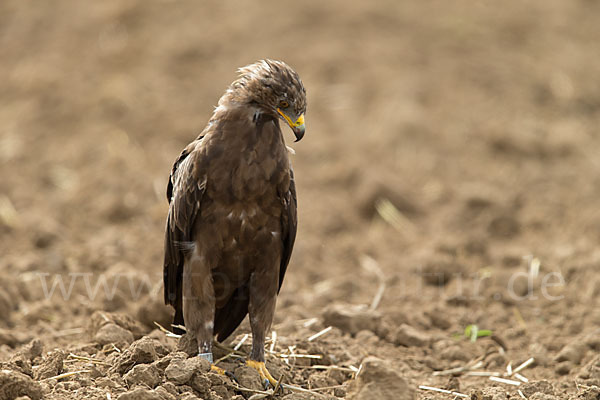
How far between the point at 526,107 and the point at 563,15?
3.90 m

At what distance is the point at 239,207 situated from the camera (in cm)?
496

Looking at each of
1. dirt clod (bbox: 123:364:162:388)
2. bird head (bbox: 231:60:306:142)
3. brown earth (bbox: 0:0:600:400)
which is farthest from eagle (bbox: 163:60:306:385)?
dirt clod (bbox: 123:364:162:388)

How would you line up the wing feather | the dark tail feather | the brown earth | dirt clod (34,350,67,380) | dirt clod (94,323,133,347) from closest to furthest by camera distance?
1. dirt clod (34,350,67,380)
2. the wing feather
3. dirt clod (94,323,133,347)
4. the dark tail feather
5. the brown earth

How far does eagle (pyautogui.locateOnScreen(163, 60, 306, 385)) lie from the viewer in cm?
487

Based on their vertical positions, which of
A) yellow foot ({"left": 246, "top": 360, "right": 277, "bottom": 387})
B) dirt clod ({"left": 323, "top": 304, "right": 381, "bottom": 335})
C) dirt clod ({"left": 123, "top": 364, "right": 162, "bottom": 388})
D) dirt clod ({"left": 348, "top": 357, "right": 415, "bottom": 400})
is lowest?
dirt clod ({"left": 323, "top": 304, "right": 381, "bottom": 335})

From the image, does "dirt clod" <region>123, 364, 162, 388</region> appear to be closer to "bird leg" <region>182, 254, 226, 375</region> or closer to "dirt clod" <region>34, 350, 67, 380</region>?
"dirt clod" <region>34, 350, 67, 380</region>

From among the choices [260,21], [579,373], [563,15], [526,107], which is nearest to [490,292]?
[579,373]

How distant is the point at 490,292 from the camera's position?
754 cm

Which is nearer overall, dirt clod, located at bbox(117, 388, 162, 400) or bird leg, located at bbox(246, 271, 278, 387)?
dirt clod, located at bbox(117, 388, 162, 400)

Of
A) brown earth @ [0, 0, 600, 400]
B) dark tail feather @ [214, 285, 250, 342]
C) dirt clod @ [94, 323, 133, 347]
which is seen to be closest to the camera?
dirt clod @ [94, 323, 133, 347]

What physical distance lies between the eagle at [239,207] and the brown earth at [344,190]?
0.44 metres

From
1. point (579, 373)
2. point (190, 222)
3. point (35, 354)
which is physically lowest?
point (579, 373)

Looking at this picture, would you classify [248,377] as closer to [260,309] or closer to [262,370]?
[262,370]

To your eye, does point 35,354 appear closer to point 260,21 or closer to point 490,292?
point 490,292
